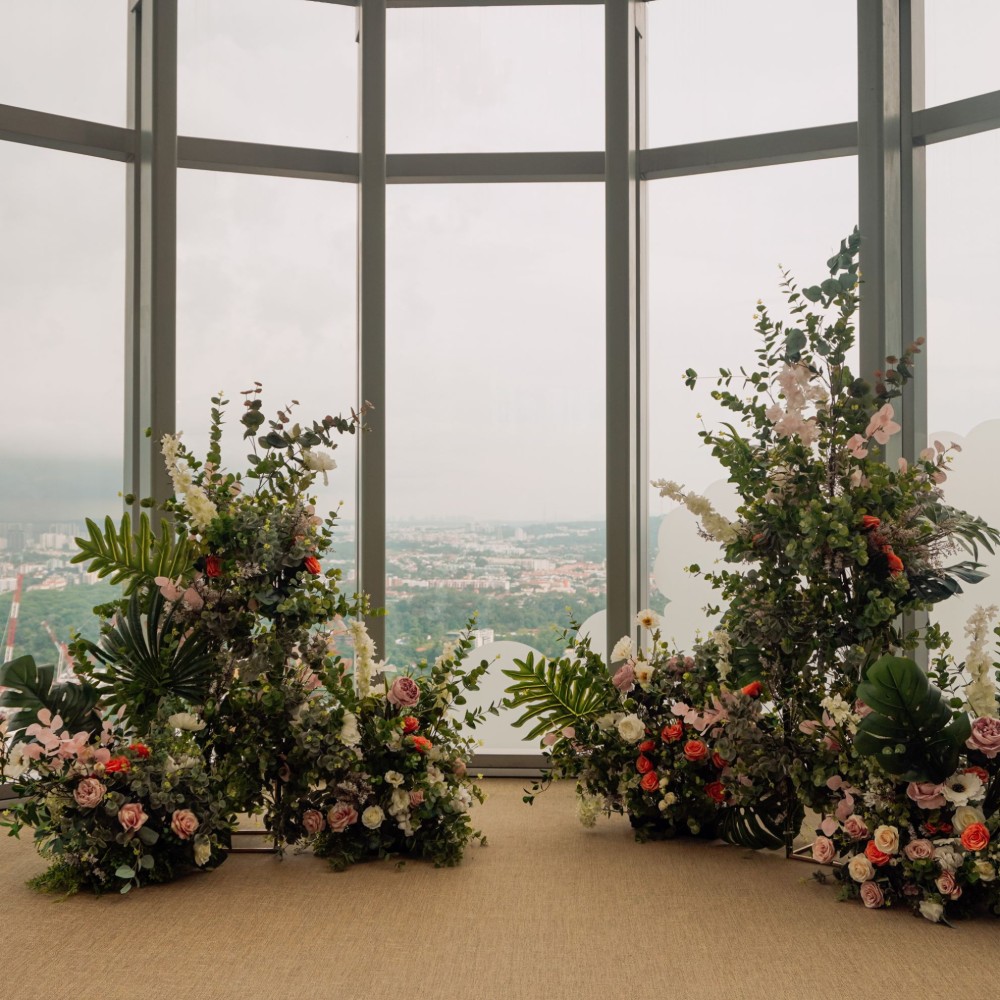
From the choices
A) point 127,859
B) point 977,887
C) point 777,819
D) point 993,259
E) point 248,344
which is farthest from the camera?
point 248,344

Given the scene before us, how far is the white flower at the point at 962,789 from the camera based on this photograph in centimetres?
287

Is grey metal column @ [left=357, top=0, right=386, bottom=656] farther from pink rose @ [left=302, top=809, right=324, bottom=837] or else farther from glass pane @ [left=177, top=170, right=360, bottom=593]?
pink rose @ [left=302, top=809, right=324, bottom=837]

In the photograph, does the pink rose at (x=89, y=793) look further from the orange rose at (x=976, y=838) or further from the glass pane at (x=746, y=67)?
the glass pane at (x=746, y=67)

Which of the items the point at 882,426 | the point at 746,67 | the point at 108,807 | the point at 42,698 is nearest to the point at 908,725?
the point at 882,426

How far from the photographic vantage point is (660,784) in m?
3.53

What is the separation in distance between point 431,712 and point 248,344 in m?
1.92

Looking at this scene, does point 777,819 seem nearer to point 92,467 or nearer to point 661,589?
point 661,589

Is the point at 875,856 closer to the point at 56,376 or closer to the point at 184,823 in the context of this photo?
the point at 184,823

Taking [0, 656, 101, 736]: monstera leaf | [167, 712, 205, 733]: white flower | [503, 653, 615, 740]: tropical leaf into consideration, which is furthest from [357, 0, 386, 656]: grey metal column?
[0, 656, 101, 736]: monstera leaf

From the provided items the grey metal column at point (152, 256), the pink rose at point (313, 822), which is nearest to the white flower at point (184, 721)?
the pink rose at point (313, 822)

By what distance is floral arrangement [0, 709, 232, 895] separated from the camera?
10.1 feet

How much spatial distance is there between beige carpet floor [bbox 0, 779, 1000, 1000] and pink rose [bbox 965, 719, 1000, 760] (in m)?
0.46

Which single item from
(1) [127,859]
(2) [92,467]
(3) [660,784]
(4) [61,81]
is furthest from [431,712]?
(4) [61,81]

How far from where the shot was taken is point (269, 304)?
4613mm
